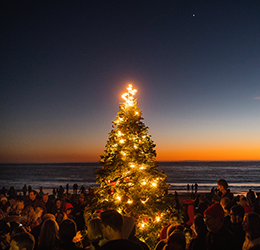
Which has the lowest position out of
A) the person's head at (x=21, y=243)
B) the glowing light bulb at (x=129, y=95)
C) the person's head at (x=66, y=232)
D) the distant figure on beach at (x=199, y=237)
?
the distant figure on beach at (x=199, y=237)

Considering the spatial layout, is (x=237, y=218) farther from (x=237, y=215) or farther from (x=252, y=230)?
(x=252, y=230)

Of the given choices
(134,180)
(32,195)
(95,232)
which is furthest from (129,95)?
(32,195)

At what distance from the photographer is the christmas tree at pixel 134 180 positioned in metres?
6.95

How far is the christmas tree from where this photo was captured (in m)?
6.95

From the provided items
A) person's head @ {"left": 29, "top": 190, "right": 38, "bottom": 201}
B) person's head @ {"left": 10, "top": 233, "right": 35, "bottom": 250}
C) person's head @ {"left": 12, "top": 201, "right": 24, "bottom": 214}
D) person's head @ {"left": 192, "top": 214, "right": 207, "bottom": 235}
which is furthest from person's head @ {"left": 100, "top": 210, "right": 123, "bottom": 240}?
person's head @ {"left": 29, "top": 190, "right": 38, "bottom": 201}

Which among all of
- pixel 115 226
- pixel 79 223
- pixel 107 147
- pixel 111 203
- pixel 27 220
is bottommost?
pixel 79 223

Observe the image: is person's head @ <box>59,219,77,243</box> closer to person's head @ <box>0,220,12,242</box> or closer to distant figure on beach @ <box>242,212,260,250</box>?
person's head @ <box>0,220,12,242</box>

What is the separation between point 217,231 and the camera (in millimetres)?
3918

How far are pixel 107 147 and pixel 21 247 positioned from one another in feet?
13.7

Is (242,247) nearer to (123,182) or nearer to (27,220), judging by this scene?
(123,182)

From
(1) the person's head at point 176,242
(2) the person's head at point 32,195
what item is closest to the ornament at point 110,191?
(1) the person's head at point 176,242

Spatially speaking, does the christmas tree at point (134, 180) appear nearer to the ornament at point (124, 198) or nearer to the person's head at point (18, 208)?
the ornament at point (124, 198)

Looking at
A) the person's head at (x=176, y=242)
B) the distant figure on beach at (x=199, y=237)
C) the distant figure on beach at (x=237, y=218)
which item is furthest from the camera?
the distant figure on beach at (x=237, y=218)

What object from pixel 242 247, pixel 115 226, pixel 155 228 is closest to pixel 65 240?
pixel 115 226
